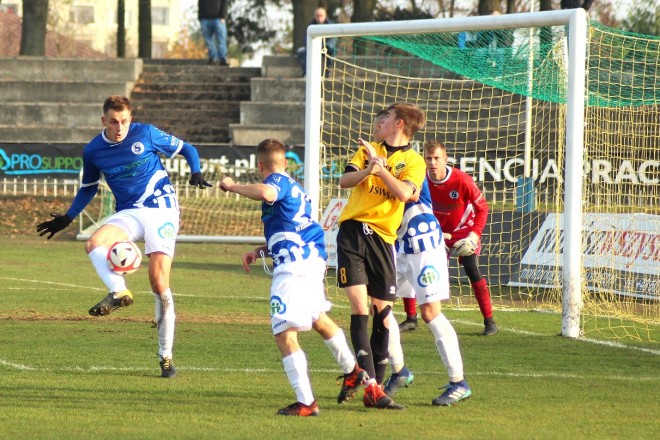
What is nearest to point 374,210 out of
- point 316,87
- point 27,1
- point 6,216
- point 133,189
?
point 133,189

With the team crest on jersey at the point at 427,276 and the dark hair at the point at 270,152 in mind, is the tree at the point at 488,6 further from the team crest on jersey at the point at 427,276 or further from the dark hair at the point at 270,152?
the dark hair at the point at 270,152

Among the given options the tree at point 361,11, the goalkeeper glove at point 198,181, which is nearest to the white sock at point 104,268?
the goalkeeper glove at point 198,181

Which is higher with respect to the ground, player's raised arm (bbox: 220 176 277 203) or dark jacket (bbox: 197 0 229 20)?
dark jacket (bbox: 197 0 229 20)

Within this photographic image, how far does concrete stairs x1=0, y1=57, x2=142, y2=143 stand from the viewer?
1296 inches

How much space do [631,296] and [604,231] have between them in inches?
31.8

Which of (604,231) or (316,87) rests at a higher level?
(316,87)

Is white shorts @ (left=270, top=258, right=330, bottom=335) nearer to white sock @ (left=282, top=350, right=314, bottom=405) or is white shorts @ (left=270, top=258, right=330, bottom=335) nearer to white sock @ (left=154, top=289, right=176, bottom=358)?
white sock @ (left=282, top=350, right=314, bottom=405)

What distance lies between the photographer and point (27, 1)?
38188mm

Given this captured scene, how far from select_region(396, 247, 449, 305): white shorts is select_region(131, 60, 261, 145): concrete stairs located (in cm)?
2509

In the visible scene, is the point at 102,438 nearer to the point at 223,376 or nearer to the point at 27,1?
the point at 223,376

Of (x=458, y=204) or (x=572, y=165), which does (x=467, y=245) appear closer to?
(x=458, y=204)

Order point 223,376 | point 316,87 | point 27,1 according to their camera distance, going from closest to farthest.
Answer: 1. point 223,376
2. point 316,87
3. point 27,1

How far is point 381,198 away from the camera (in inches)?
314

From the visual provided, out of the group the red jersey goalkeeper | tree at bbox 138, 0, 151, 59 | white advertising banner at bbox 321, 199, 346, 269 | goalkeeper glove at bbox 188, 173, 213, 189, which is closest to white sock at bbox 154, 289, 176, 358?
goalkeeper glove at bbox 188, 173, 213, 189
